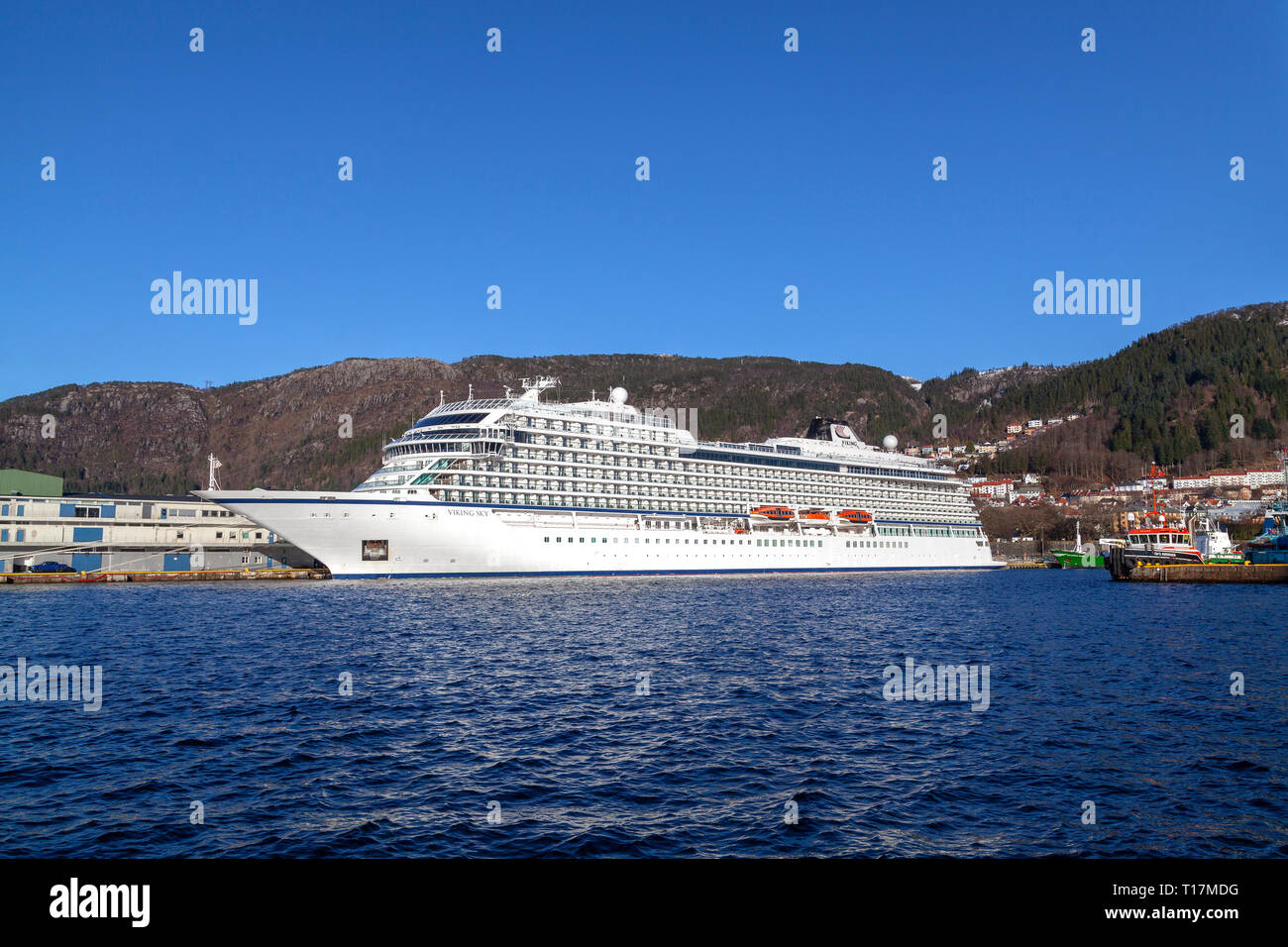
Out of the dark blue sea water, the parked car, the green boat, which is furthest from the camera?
the green boat

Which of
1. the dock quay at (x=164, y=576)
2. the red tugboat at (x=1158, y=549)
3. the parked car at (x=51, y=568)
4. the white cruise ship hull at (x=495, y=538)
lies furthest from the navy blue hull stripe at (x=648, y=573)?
the parked car at (x=51, y=568)

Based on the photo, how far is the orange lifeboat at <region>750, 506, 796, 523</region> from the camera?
9638cm

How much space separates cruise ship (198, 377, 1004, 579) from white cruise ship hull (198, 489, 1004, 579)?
11cm

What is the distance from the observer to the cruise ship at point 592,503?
69.0 metres

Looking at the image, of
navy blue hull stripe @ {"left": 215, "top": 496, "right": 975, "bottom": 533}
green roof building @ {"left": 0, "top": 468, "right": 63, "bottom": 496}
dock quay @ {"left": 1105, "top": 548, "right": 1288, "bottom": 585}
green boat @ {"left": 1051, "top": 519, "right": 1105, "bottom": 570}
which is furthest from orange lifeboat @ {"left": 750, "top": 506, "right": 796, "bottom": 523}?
green boat @ {"left": 1051, "top": 519, "right": 1105, "bottom": 570}

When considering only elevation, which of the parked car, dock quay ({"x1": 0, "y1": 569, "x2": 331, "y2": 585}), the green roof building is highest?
the green roof building

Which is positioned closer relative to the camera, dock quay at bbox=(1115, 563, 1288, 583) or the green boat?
dock quay at bbox=(1115, 563, 1288, 583)

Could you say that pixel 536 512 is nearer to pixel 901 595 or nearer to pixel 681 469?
pixel 681 469

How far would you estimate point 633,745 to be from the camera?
Answer: 19.6 m

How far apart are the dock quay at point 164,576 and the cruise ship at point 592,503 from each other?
58.4 feet

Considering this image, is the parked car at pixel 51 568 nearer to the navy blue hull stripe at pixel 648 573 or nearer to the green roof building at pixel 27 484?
the green roof building at pixel 27 484

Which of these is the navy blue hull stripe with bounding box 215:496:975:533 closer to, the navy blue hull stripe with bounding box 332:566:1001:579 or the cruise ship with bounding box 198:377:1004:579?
the cruise ship with bounding box 198:377:1004:579
